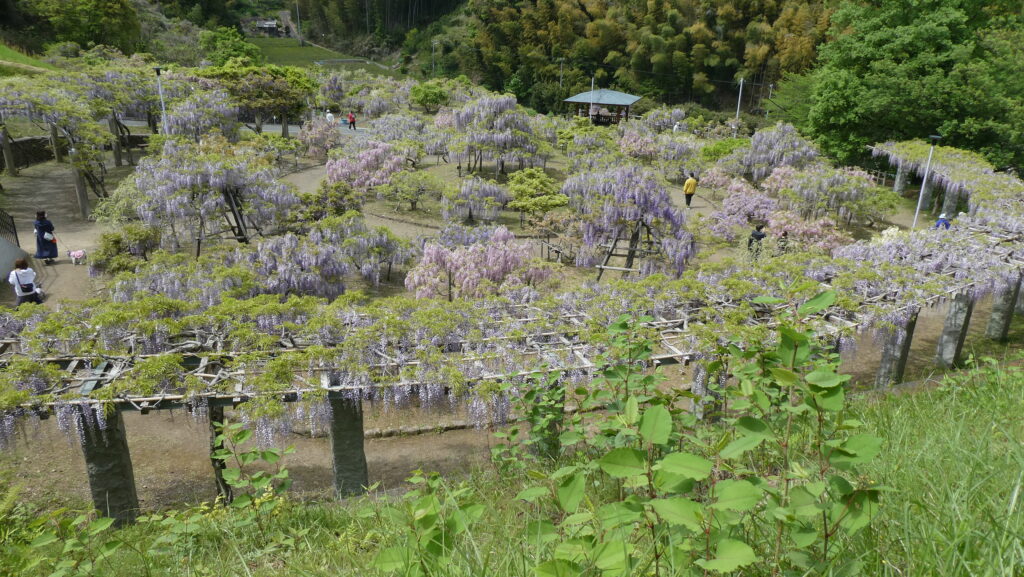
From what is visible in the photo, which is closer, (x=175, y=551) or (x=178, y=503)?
(x=175, y=551)

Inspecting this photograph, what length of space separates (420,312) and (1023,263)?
1173 cm

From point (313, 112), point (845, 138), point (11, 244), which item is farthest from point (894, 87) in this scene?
point (313, 112)

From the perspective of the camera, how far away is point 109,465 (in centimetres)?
696

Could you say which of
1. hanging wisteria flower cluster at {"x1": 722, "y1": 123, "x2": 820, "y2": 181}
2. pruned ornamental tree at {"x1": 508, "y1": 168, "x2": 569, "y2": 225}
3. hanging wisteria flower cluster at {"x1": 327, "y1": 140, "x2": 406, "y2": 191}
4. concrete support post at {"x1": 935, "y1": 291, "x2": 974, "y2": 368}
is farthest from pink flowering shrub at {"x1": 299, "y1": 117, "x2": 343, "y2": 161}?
concrete support post at {"x1": 935, "y1": 291, "x2": 974, "y2": 368}

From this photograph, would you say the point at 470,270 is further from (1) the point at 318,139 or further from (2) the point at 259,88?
(2) the point at 259,88

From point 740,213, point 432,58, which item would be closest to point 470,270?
point 740,213

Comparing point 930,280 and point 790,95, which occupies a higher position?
point 790,95

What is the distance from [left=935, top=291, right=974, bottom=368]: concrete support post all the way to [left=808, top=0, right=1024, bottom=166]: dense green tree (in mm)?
14149

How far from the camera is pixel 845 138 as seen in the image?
2548 cm

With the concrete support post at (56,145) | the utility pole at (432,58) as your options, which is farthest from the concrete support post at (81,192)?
the utility pole at (432,58)

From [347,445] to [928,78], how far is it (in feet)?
80.4

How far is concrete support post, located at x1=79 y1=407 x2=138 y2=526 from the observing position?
6.78 m

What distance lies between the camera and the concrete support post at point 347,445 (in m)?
7.55

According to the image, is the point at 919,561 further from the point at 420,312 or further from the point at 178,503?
the point at 178,503
